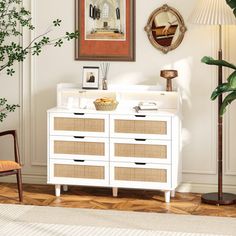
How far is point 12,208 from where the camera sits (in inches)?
247

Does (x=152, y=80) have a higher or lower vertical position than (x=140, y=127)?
higher

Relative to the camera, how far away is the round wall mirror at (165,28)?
676 cm

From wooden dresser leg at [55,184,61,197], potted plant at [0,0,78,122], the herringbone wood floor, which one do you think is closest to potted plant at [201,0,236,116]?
the herringbone wood floor

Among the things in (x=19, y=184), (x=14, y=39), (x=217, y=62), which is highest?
(x=14, y=39)

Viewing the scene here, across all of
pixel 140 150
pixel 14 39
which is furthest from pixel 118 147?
pixel 14 39

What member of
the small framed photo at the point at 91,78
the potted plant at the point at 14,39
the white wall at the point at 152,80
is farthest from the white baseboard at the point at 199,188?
the potted plant at the point at 14,39

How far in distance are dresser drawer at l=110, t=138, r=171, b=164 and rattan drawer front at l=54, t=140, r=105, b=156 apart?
0.12 m

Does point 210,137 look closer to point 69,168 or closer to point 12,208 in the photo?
point 69,168

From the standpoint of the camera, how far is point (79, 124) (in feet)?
21.8

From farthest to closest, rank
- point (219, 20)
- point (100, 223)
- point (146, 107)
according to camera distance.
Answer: point (146, 107), point (219, 20), point (100, 223)

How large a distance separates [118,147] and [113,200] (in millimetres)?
464

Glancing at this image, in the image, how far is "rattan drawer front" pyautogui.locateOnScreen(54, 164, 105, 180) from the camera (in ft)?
21.7

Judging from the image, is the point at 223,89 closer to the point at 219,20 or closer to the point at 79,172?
the point at 219,20

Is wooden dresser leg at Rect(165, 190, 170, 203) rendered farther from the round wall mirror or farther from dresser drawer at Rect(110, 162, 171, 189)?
the round wall mirror
